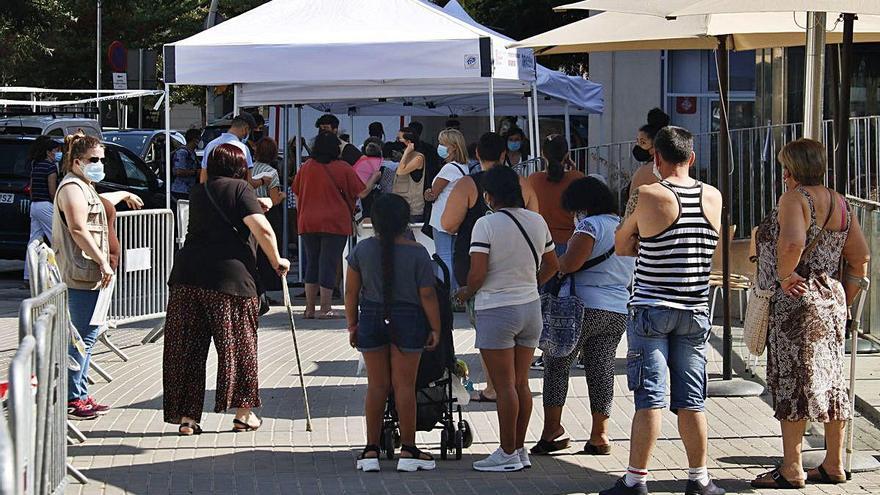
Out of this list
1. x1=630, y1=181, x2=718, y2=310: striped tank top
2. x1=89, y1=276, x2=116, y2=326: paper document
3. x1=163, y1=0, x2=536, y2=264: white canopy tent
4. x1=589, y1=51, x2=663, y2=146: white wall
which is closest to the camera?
x1=630, y1=181, x2=718, y2=310: striped tank top

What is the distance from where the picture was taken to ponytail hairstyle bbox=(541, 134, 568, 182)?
997cm

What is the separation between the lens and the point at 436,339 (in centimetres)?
732

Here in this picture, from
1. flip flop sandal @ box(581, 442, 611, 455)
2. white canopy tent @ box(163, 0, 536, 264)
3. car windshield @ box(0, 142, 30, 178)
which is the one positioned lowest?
flip flop sandal @ box(581, 442, 611, 455)

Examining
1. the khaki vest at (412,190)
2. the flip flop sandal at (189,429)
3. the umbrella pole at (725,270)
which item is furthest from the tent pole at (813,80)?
the khaki vest at (412,190)

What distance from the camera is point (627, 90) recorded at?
2400cm

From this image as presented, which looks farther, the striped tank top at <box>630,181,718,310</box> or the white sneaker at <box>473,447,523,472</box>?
the white sneaker at <box>473,447,523,472</box>

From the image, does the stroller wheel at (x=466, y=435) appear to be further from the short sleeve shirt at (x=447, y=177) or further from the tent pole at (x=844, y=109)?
the short sleeve shirt at (x=447, y=177)

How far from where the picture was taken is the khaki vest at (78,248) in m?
8.68

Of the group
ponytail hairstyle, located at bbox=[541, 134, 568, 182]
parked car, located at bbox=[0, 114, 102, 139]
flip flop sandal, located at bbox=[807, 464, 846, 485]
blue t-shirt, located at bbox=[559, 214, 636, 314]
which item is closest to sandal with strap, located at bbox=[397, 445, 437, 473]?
blue t-shirt, located at bbox=[559, 214, 636, 314]

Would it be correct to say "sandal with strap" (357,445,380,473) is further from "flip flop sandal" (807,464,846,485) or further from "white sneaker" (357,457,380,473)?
"flip flop sandal" (807,464,846,485)

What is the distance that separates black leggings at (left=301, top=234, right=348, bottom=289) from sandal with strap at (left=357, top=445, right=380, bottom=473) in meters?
6.25

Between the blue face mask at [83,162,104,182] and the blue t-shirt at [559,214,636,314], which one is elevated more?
the blue face mask at [83,162,104,182]

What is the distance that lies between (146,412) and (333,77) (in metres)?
4.20

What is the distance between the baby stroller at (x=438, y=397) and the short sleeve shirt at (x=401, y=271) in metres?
0.22
